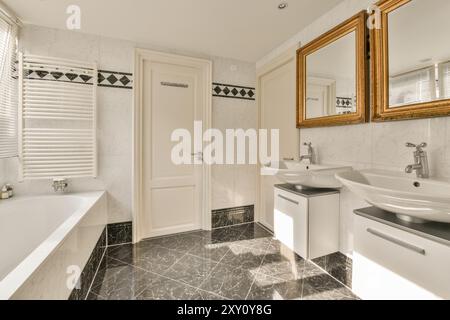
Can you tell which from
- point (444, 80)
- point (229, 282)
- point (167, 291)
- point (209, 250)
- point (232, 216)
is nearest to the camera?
point (444, 80)

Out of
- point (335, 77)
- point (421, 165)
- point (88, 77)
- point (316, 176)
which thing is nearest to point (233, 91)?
point (335, 77)

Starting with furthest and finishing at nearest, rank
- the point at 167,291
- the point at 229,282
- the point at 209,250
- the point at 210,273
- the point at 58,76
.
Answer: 1. the point at 209,250
2. the point at 58,76
3. the point at 210,273
4. the point at 229,282
5. the point at 167,291

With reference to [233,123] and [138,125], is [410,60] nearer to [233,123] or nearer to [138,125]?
[233,123]

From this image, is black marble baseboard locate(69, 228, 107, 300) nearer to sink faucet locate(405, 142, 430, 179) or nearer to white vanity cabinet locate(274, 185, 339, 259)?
white vanity cabinet locate(274, 185, 339, 259)

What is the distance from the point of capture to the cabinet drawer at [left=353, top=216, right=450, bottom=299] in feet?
2.64

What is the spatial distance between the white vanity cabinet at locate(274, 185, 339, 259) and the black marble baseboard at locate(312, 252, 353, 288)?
3.5 inches

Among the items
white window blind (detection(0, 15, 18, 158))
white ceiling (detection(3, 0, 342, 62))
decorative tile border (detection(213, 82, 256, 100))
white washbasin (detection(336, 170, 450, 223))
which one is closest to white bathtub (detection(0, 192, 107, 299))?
white window blind (detection(0, 15, 18, 158))

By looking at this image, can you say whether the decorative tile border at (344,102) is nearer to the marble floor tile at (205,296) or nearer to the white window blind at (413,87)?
the white window blind at (413,87)

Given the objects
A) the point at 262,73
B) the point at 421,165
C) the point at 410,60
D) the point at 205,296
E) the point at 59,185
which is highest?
the point at 262,73

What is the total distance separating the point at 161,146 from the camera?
2492 mm

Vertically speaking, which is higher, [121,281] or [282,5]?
[282,5]

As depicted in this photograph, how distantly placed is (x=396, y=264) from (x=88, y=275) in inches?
77.3

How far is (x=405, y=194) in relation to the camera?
0.82 meters
